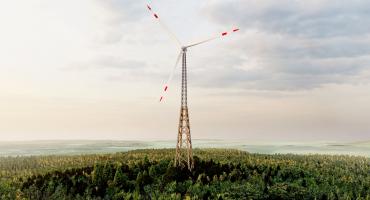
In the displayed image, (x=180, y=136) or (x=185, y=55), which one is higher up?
(x=185, y=55)

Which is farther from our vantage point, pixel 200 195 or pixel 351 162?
pixel 351 162

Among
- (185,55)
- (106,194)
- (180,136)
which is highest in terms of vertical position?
(185,55)

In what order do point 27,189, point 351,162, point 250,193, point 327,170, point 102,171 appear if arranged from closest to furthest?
1. point 250,193
2. point 27,189
3. point 102,171
4. point 327,170
5. point 351,162

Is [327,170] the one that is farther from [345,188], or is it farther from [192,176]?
[192,176]

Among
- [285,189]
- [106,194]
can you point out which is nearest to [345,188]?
[285,189]

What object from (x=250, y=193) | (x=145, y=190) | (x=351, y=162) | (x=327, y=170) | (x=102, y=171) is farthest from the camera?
(x=351, y=162)

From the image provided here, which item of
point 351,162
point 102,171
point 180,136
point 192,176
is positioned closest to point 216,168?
point 192,176

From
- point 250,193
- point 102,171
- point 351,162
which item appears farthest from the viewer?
point 351,162

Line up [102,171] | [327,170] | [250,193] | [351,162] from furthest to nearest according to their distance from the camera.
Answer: [351,162], [327,170], [102,171], [250,193]

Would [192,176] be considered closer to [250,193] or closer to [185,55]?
[250,193]
